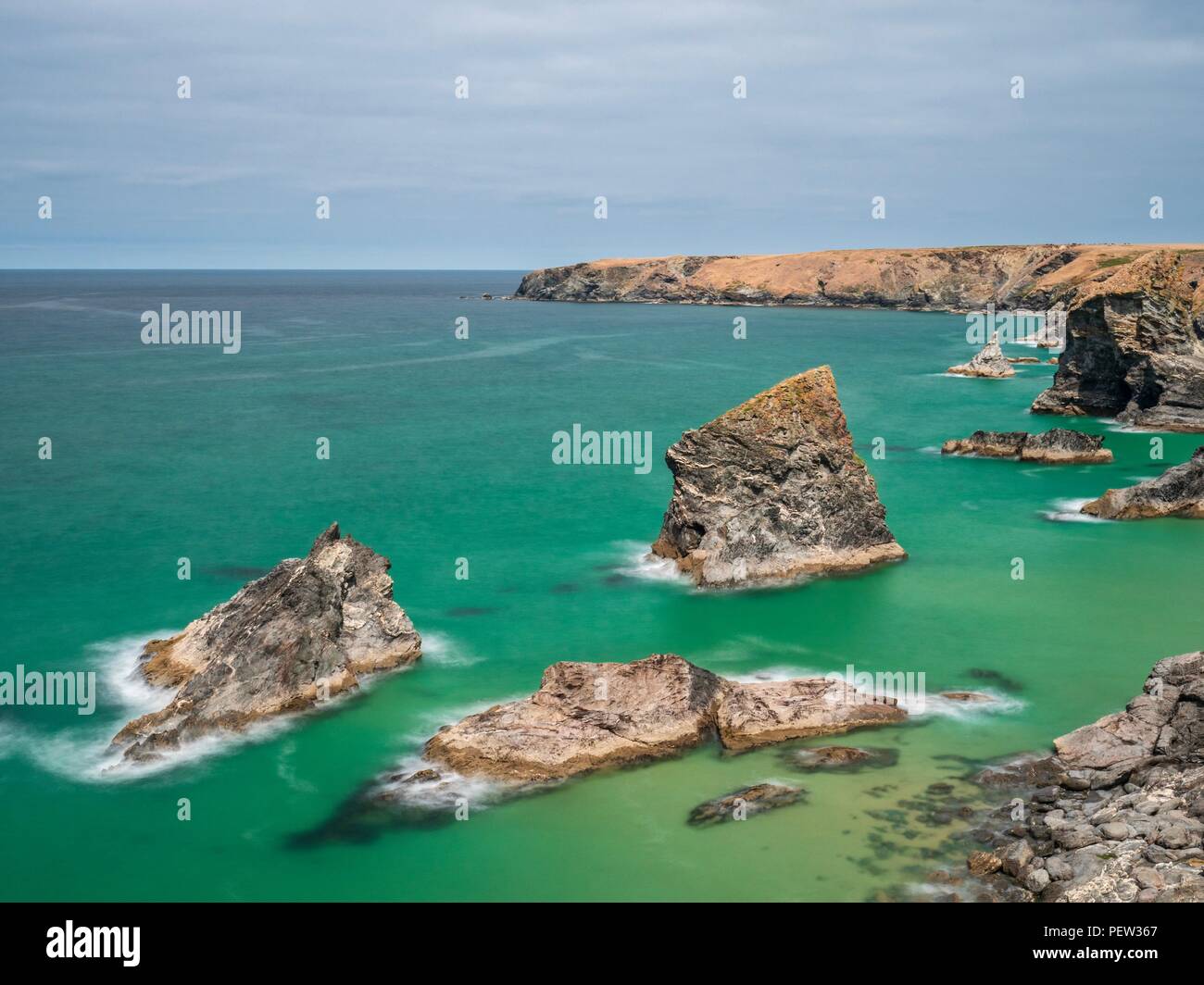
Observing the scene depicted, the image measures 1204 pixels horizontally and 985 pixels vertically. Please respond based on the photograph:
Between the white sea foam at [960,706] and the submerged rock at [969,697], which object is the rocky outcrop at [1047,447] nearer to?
the white sea foam at [960,706]

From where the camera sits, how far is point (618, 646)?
107 feet

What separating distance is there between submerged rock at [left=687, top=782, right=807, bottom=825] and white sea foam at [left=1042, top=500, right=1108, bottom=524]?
92.9ft

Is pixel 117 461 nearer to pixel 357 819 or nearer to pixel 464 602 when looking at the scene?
pixel 464 602

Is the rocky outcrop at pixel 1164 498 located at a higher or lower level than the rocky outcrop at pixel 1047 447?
lower

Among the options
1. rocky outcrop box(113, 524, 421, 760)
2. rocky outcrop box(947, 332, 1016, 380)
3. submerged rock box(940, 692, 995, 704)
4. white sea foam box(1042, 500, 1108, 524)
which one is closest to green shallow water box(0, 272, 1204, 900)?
white sea foam box(1042, 500, 1108, 524)

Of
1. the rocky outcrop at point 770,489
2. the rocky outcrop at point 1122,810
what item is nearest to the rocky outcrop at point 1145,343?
the rocky outcrop at point 770,489

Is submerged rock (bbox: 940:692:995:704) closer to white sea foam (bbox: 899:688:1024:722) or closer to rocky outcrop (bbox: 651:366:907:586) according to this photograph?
white sea foam (bbox: 899:688:1024:722)

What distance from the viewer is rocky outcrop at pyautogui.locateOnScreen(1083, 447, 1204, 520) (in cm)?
4509

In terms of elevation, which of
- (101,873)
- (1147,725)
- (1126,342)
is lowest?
(101,873)

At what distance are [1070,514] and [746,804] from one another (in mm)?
30749

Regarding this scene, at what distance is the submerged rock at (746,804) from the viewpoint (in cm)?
2170

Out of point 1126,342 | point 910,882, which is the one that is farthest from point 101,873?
point 1126,342

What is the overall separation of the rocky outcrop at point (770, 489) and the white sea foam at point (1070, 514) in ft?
A: 40.4

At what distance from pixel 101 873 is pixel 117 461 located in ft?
146
